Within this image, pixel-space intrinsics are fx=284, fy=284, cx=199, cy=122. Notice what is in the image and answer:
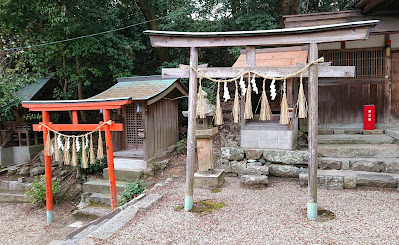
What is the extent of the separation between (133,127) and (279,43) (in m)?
7.39

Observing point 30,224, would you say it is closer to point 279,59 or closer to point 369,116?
point 279,59

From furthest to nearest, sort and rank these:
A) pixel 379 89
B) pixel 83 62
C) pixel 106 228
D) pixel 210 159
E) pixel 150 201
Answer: pixel 83 62 → pixel 379 89 → pixel 210 159 → pixel 150 201 → pixel 106 228

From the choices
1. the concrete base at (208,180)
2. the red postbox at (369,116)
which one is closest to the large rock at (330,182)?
the concrete base at (208,180)

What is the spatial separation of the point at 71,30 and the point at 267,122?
Result: 8906 mm

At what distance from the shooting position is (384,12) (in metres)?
9.73

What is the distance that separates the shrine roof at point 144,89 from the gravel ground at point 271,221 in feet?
16.1

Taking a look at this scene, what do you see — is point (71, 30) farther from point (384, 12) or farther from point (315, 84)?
point (384, 12)

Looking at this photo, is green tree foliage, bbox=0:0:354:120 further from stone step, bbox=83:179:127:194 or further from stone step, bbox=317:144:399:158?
stone step, bbox=317:144:399:158

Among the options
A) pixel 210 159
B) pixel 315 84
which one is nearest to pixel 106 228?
pixel 210 159

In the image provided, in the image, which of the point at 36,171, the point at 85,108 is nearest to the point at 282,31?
the point at 85,108

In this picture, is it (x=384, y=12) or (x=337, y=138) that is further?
(x=384, y=12)

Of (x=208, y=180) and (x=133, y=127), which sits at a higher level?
(x=133, y=127)

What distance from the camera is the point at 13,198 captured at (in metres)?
10.9

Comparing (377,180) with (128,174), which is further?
(128,174)
